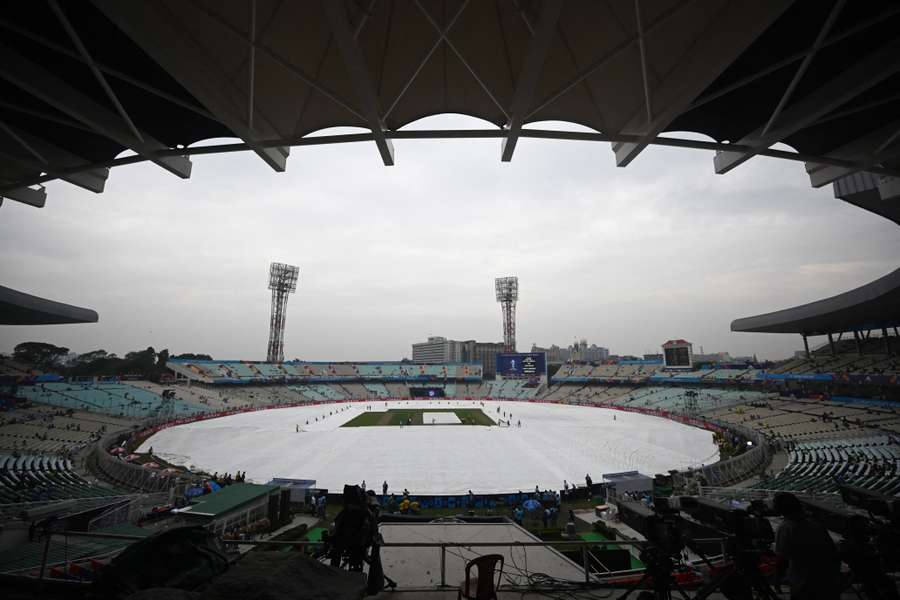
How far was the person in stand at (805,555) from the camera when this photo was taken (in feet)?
9.40

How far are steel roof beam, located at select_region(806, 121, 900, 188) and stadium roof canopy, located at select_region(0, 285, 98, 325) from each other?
70.7 feet

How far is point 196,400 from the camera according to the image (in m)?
43.4

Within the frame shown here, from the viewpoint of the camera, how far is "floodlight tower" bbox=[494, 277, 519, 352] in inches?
3130

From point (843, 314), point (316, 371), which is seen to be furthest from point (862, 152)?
point (316, 371)

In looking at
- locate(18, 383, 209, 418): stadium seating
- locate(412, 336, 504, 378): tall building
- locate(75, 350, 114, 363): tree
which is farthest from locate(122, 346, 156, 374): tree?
locate(412, 336, 504, 378): tall building

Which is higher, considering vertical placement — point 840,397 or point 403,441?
point 840,397

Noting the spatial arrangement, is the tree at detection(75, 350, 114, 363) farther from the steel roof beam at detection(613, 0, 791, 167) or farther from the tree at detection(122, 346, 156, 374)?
the steel roof beam at detection(613, 0, 791, 167)

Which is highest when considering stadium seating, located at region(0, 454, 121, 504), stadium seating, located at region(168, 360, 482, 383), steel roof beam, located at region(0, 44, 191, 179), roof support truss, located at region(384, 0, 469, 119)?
roof support truss, located at region(384, 0, 469, 119)

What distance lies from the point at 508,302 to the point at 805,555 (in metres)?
77.8

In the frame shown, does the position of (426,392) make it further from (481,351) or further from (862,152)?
(481,351)

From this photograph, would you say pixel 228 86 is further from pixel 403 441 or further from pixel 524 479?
pixel 403 441

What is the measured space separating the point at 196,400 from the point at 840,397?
60.6 m

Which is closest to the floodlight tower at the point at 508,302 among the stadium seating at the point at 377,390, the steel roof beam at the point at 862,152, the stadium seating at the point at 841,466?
the stadium seating at the point at 377,390

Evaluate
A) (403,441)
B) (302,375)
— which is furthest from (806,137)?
(302,375)
